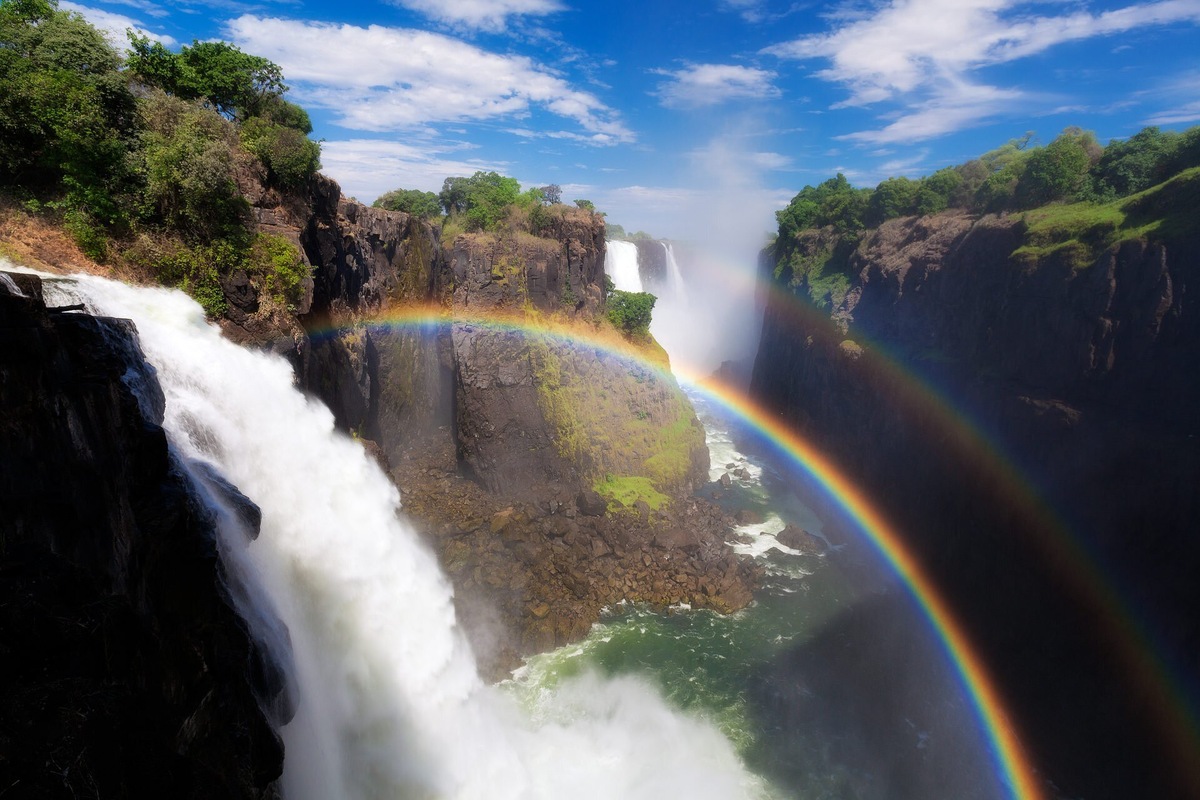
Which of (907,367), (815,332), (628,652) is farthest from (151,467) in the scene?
(815,332)

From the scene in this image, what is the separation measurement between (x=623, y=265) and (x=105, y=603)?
59.1m

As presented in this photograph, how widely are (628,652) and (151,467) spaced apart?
19423mm

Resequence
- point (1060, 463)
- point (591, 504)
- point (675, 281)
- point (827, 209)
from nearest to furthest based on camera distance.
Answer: point (1060, 463), point (591, 504), point (827, 209), point (675, 281)

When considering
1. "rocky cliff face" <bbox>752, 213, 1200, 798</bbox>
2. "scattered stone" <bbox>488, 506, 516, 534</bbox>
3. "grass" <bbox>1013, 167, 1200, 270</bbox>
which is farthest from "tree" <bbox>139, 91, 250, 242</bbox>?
"grass" <bbox>1013, 167, 1200, 270</bbox>

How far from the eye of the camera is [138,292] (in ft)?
47.4

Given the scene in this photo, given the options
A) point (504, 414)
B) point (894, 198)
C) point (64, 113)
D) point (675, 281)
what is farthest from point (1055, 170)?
point (675, 281)

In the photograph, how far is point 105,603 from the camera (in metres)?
4.23

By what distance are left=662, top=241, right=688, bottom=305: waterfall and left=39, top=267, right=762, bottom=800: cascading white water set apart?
54.2 metres

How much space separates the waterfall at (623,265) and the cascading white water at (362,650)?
41.4m

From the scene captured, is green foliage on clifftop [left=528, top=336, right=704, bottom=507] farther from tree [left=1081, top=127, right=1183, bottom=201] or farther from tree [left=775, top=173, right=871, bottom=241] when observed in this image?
tree [left=1081, top=127, right=1183, bottom=201]

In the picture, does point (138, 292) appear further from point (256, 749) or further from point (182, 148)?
point (256, 749)

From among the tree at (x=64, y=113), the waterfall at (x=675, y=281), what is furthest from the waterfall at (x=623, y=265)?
the tree at (x=64, y=113)

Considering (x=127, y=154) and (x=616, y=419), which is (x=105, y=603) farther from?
(x=616, y=419)

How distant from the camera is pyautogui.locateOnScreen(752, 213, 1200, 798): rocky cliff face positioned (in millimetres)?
16922
